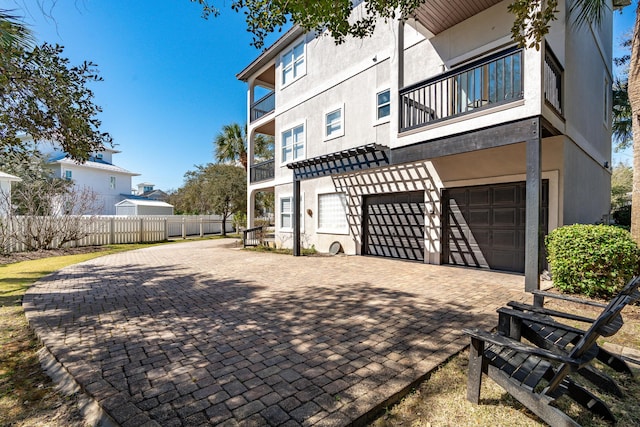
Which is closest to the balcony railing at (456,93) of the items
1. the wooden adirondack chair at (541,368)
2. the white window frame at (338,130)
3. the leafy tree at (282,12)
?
the white window frame at (338,130)

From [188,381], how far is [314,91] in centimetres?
1288

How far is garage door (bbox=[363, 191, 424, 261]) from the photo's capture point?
10148 millimetres

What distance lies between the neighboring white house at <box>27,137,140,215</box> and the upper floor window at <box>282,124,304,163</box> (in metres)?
22.4

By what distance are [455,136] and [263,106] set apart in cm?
1300

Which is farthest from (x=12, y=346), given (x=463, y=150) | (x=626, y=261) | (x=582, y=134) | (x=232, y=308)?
(x=582, y=134)

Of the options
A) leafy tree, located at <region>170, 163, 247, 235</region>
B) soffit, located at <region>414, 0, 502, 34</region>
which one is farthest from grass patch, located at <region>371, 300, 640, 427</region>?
leafy tree, located at <region>170, 163, 247, 235</region>

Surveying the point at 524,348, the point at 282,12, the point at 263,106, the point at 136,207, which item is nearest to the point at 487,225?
the point at 524,348

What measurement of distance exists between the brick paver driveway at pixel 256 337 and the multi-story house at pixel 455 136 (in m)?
2.19

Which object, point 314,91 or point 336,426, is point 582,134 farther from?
point 336,426

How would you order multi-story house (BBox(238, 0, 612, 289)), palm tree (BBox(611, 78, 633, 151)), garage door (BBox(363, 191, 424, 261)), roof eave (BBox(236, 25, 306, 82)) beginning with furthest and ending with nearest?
palm tree (BBox(611, 78, 633, 151))
roof eave (BBox(236, 25, 306, 82))
garage door (BBox(363, 191, 424, 261))
multi-story house (BBox(238, 0, 612, 289))

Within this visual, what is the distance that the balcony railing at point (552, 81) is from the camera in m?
6.46

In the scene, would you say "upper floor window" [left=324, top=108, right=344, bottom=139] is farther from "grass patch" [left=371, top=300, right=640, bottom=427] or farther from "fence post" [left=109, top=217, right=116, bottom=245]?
"fence post" [left=109, top=217, right=116, bottom=245]

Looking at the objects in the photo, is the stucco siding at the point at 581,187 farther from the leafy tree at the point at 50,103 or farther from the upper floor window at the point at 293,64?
the upper floor window at the point at 293,64

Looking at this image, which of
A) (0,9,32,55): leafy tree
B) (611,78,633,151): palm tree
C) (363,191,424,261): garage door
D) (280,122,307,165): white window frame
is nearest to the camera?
(0,9,32,55): leafy tree
